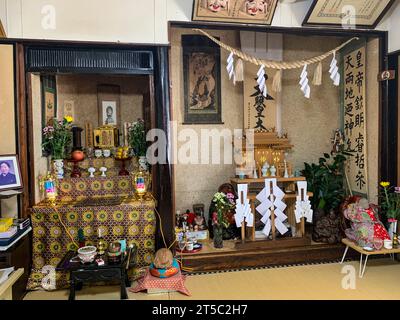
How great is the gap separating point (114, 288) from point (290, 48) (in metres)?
3.86

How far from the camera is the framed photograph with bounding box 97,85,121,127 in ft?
13.0

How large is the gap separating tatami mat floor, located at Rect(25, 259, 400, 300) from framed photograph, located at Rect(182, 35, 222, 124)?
2091mm

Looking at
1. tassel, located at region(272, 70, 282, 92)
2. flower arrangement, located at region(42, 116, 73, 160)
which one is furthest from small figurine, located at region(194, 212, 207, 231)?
tassel, located at region(272, 70, 282, 92)

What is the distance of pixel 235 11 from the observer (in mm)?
3178

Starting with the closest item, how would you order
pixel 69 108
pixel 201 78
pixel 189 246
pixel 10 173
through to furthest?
pixel 10 173 < pixel 189 246 < pixel 69 108 < pixel 201 78

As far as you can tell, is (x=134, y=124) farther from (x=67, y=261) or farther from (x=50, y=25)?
(x=67, y=261)

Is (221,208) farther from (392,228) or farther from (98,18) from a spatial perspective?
(98,18)

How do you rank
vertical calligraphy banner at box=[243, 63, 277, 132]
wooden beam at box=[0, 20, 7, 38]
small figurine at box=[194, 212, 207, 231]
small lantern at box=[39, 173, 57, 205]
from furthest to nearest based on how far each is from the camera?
1. vertical calligraphy banner at box=[243, 63, 277, 132]
2. small figurine at box=[194, 212, 207, 231]
3. small lantern at box=[39, 173, 57, 205]
4. wooden beam at box=[0, 20, 7, 38]

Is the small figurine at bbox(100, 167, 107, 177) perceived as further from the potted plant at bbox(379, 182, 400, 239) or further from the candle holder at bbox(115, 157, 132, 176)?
the potted plant at bbox(379, 182, 400, 239)

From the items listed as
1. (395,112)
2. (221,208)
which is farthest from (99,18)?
(395,112)

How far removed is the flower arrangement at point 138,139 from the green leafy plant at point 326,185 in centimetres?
215

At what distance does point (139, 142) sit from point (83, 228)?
3.78 ft

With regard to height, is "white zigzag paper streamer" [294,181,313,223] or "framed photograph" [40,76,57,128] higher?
"framed photograph" [40,76,57,128]

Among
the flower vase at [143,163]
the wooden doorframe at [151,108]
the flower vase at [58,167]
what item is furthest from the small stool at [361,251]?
the flower vase at [58,167]
